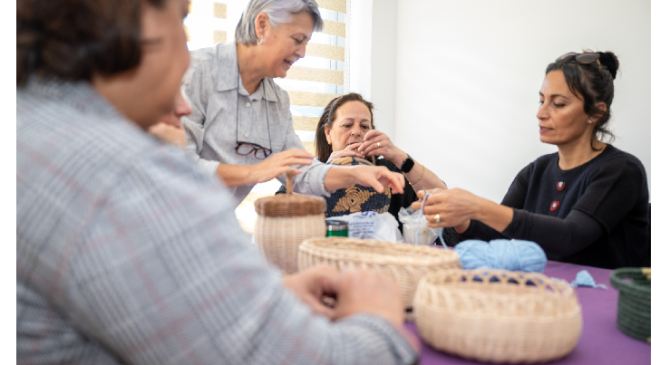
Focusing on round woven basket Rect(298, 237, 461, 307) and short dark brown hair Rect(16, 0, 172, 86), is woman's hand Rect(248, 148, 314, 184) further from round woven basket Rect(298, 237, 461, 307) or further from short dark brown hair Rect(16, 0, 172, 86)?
short dark brown hair Rect(16, 0, 172, 86)

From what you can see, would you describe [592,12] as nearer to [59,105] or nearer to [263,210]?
[263,210]

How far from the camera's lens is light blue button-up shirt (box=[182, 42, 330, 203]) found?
1.79 meters

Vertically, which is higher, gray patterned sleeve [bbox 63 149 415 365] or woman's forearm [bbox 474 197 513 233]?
gray patterned sleeve [bbox 63 149 415 365]

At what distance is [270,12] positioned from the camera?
1.84 meters

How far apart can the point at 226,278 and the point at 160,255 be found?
0.07m

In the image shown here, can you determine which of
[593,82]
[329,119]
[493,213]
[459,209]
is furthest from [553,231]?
[329,119]

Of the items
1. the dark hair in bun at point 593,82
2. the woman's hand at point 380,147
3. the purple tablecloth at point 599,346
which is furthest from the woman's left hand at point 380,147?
the purple tablecloth at point 599,346

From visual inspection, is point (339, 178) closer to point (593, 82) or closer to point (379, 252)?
point (379, 252)

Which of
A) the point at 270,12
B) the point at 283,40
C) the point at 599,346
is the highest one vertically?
the point at 270,12

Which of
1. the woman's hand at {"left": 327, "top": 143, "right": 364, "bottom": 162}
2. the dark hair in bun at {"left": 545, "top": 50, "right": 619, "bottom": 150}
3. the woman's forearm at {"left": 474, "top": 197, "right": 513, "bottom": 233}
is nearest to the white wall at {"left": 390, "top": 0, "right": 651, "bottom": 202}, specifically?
the dark hair in bun at {"left": 545, "top": 50, "right": 619, "bottom": 150}

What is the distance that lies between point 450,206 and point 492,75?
7.48 feet

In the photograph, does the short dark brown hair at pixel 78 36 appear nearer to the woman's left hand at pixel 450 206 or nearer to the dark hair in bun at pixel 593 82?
the woman's left hand at pixel 450 206

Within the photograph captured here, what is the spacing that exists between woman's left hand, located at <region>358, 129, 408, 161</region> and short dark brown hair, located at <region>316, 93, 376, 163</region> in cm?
51

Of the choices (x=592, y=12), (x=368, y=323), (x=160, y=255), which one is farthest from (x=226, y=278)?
(x=592, y=12)
